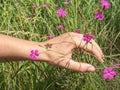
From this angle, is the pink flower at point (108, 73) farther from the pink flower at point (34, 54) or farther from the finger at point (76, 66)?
the pink flower at point (34, 54)

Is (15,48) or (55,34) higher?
(15,48)

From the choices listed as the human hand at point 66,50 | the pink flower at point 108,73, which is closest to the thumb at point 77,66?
the human hand at point 66,50

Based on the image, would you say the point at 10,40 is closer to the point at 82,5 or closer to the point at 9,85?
the point at 9,85

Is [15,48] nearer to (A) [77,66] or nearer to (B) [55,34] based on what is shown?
(A) [77,66]

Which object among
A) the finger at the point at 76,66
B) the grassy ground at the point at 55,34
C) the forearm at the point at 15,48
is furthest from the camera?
the grassy ground at the point at 55,34

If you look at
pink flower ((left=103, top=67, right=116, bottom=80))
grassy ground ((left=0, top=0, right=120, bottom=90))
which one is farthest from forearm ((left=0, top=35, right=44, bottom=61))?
pink flower ((left=103, top=67, right=116, bottom=80))

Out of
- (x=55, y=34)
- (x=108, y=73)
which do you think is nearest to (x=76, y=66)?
(x=108, y=73)
